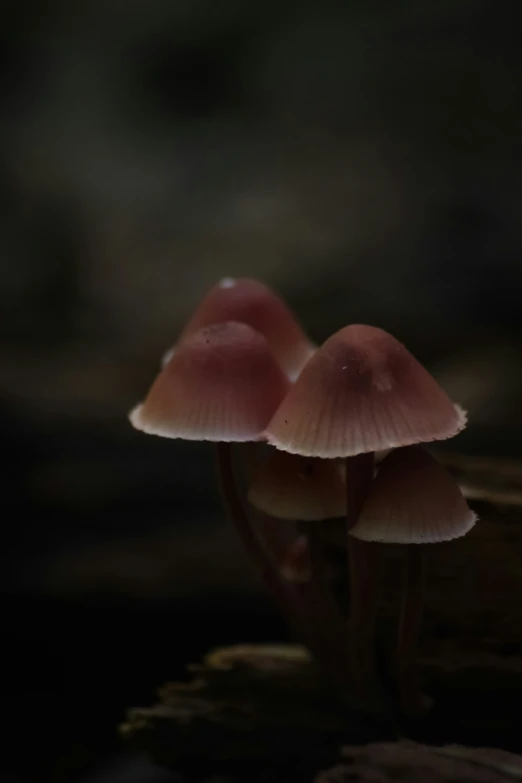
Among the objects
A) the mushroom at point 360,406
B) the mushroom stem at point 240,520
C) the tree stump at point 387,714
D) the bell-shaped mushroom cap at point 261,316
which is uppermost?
the bell-shaped mushroom cap at point 261,316

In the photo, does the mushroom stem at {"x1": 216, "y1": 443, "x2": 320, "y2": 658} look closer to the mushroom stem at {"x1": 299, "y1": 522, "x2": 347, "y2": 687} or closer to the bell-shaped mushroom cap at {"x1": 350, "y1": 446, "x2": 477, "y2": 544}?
the mushroom stem at {"x1": 299, "y1": 522, "x2": 347, "y2": 687}

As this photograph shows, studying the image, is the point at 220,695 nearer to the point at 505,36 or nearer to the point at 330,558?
the point at 330,558

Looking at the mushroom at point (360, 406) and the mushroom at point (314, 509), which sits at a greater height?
the mushroom at point (360, 406)

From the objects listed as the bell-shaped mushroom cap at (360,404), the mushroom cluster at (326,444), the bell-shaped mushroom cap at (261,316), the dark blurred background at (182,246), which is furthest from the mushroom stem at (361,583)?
Result: the dark blurred background at (182,246)

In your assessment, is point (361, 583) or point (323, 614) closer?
point (361, 583)

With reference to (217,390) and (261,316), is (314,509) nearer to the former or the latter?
(217,390)

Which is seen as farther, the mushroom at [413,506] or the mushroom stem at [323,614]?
the mushroom stem at [323,614]

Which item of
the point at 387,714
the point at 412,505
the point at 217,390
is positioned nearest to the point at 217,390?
the point at 217,390

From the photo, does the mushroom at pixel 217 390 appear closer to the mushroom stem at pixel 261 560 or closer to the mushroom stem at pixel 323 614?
the mushroom stem at pixel 261 560
